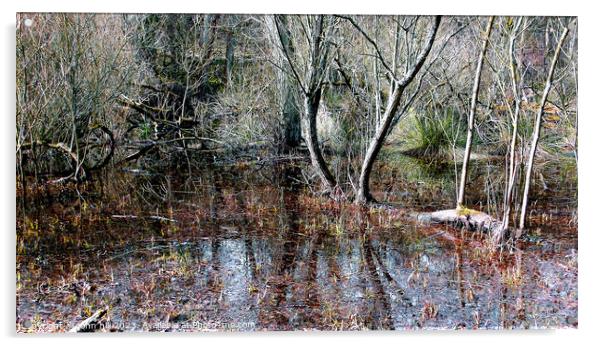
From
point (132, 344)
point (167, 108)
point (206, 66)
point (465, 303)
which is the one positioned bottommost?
point (132, 344)

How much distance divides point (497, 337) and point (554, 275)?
0.59 meters

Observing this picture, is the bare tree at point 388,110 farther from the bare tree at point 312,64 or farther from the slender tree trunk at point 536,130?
the slender tree trunk at point 536,130

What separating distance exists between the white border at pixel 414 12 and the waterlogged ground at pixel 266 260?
0.08 m

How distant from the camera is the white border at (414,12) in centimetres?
411

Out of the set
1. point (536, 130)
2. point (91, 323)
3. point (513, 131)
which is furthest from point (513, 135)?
point (91, 323)

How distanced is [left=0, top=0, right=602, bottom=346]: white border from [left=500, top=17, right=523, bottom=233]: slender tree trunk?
0.65 ft

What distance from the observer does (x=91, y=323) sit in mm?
4070

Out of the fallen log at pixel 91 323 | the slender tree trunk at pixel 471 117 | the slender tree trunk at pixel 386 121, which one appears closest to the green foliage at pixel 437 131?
the slender tree trunk at pixel 471 117

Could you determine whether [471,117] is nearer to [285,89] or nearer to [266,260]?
[285,89]

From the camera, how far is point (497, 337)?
165 inches

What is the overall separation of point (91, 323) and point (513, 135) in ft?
10.4

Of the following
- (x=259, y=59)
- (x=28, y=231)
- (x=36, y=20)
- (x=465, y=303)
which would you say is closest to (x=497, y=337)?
(x=465, y=303)

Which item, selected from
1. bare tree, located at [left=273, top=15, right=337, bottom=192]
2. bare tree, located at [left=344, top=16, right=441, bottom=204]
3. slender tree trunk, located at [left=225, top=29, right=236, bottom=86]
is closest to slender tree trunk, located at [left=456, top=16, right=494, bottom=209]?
bare tree, located at [left=344, top=16, right=441, bottom=204]

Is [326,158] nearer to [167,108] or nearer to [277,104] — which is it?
[277,104]
